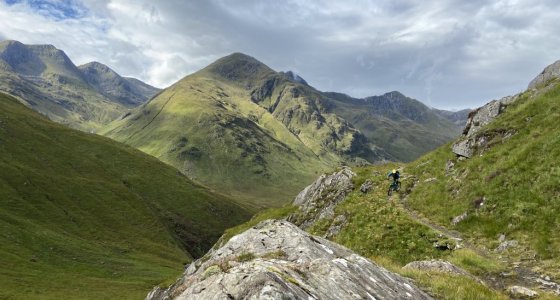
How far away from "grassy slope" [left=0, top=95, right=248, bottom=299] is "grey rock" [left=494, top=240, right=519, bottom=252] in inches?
3718

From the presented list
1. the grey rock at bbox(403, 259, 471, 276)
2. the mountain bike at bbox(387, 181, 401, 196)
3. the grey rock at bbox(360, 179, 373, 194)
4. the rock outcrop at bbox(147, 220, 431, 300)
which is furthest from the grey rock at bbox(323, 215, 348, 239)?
the rock outcrop at bbox(147, 220, 431, 300)

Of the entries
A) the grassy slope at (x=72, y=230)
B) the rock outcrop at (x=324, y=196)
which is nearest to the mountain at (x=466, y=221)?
the rock outcrop at (x=324, y=196)

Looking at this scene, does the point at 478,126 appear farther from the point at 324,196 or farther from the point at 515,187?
the point at 324,196

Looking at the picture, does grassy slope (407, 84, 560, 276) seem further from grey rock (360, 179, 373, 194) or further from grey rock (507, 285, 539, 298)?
grey rock (360, 179, 373, 194)

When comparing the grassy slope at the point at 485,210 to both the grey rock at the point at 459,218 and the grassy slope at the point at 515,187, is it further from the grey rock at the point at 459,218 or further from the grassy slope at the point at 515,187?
the grey rock at the point at 459,218

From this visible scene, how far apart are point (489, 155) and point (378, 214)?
Answer: 35.1 feet

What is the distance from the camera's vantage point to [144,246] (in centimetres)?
15562

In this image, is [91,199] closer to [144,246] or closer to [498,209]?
[144,246]

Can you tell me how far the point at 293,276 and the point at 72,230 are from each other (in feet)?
499

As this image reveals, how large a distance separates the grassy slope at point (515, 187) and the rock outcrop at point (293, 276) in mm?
11279

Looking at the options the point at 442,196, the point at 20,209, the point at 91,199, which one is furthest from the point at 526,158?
the point at 91,199

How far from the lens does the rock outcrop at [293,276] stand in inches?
369

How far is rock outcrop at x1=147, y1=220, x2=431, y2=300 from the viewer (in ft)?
30.8

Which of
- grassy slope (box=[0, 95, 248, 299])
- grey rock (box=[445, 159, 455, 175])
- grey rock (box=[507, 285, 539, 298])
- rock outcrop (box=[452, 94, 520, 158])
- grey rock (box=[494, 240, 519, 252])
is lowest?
grassy slope (box=[0, 95, 248, 299])
